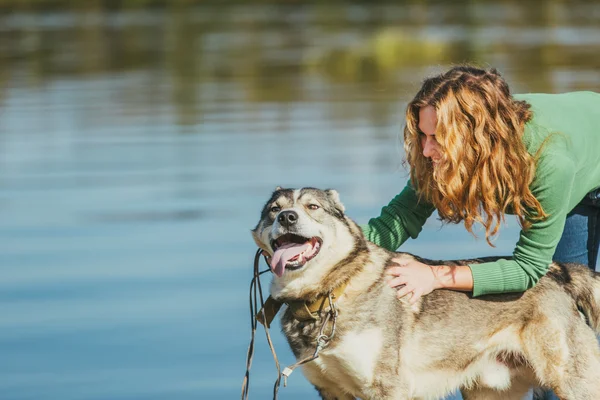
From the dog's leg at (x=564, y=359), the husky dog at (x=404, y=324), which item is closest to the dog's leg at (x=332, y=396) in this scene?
the husky dog at (x=404, y=324)

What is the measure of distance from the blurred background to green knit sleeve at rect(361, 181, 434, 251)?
1001 mm

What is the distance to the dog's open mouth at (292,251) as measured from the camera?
5641 mm

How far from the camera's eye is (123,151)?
50.6ft

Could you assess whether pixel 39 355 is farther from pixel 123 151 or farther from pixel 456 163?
pixel 123 151

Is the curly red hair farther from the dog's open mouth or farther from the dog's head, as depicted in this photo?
the dog's open mouth

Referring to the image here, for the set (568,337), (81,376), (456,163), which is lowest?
(81,376)

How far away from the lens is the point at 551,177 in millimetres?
5660

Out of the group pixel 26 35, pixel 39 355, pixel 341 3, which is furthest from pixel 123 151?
pixel 341 3

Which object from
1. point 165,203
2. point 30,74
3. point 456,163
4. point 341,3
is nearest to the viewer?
point 456,163

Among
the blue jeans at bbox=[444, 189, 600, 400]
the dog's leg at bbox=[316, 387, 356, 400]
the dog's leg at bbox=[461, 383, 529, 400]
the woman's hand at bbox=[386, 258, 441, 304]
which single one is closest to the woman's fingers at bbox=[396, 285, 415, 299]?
the woman's hand at bbox=[386, 258, 441, 304]

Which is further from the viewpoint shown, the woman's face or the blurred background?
the blurred background

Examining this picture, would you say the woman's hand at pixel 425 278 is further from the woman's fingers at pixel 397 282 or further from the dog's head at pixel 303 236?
the dog's head at pixel 303 236

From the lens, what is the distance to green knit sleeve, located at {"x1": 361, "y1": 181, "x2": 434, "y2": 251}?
6414mm

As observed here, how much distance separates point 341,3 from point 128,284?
113 ft
